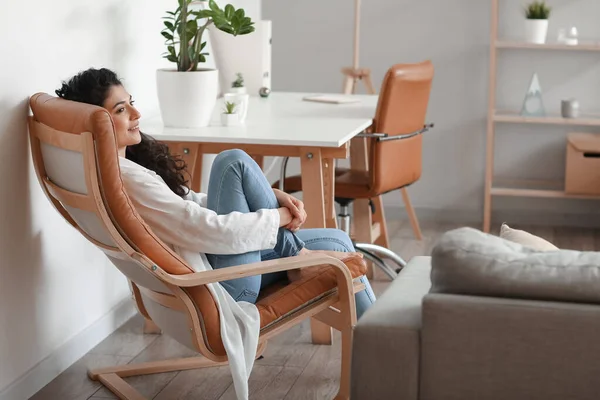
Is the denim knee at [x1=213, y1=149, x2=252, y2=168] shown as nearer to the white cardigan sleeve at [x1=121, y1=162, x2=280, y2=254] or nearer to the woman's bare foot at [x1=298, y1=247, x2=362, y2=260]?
the white cardigan sleeve at [x1=121, y1=162, x2=280, y2=254]

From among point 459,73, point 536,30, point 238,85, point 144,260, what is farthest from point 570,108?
point 144,260

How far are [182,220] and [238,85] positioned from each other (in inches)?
68.7

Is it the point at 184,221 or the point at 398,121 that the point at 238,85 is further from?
the point at 184,221

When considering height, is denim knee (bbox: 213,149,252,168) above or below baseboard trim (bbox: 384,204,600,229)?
above

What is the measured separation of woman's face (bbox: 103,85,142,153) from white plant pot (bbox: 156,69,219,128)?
64 cm

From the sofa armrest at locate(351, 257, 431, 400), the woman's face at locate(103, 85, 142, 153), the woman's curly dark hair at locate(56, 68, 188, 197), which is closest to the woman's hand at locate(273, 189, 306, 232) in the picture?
the woman's curly dark hair at locate(56, 68, 188, 197)

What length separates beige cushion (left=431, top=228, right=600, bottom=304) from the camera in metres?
1.65

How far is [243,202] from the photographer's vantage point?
261cm

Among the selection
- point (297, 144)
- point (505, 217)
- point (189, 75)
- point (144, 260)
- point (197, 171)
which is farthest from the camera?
point (505, 217)

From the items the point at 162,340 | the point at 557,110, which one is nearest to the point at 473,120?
the point at 557,110

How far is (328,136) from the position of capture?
320 centimetres

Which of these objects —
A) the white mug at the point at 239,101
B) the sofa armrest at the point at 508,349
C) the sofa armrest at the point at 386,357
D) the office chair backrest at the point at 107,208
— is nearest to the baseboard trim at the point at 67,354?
the office chair backrest at the point at 107,208

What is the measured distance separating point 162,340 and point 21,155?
0.91 meters

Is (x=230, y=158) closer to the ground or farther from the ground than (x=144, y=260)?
farther from the ground
